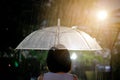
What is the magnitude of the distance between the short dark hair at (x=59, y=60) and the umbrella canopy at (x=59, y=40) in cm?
131

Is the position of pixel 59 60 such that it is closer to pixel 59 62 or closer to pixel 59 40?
pixel 59 62

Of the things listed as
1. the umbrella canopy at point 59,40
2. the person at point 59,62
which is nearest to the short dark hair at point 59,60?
the person at point 59,62

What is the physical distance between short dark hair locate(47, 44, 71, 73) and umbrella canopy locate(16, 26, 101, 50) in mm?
1313

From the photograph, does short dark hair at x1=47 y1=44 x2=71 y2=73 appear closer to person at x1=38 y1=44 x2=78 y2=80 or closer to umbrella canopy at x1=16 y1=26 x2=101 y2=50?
person at x1=38 y1=44 x2=78 y2=80

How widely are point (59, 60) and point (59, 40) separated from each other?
4.92 ft

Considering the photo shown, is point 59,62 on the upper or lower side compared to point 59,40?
lower

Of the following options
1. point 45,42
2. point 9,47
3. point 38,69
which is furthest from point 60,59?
point 38,69

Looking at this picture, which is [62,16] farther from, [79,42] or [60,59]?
[60,59]

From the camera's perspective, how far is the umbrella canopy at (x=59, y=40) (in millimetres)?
5359

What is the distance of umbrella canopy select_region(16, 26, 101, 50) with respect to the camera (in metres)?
5.36

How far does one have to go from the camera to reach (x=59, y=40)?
5.41 m

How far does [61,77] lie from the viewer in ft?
12.5

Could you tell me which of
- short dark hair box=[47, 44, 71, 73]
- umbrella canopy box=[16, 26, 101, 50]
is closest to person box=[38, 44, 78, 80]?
short dark hair box=[47, 44, 71, 73]

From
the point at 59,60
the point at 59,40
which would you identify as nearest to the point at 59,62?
the point at 59,60
